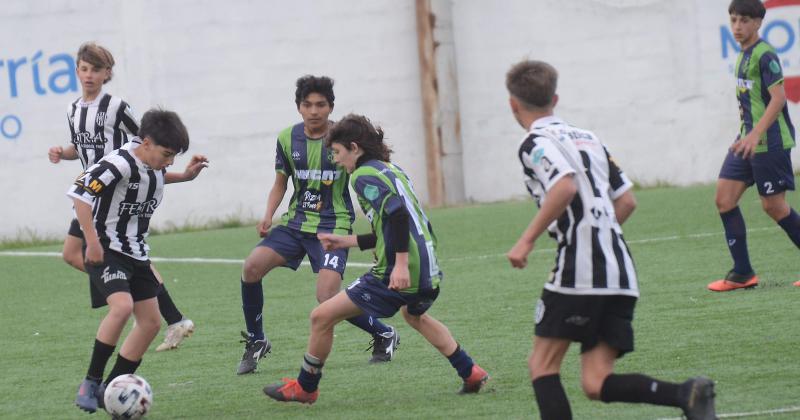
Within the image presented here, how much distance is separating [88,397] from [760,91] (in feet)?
14.7

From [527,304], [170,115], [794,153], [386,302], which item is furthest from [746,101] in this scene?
[794,153]

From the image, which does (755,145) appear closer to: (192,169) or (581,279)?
(192,169)

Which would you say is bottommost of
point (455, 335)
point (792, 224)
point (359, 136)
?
point (455, 335)

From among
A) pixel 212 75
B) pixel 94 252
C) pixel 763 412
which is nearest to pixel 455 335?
pixel 94 252

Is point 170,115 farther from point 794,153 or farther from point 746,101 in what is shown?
point 794,153

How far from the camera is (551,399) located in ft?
14.2

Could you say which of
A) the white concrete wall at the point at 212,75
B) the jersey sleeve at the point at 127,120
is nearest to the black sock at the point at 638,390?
the jersey sleeve at the point at 127,120

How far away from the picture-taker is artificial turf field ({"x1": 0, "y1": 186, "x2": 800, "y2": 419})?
5.58 m

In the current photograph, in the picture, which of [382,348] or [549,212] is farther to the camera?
[382,348]

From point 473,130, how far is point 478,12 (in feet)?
4.75

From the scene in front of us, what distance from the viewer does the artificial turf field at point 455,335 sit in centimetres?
558

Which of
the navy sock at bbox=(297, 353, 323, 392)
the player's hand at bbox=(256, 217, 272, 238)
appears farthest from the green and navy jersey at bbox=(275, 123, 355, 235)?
the navy sock at bbox=(297, 353, 323, 392)

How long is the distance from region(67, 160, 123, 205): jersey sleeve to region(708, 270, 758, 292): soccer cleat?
4083 millimetres

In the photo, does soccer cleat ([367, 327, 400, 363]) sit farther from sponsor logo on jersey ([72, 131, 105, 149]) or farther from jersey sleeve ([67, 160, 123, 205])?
sponsor logo on jersey ([72, 131, 105, 149])
